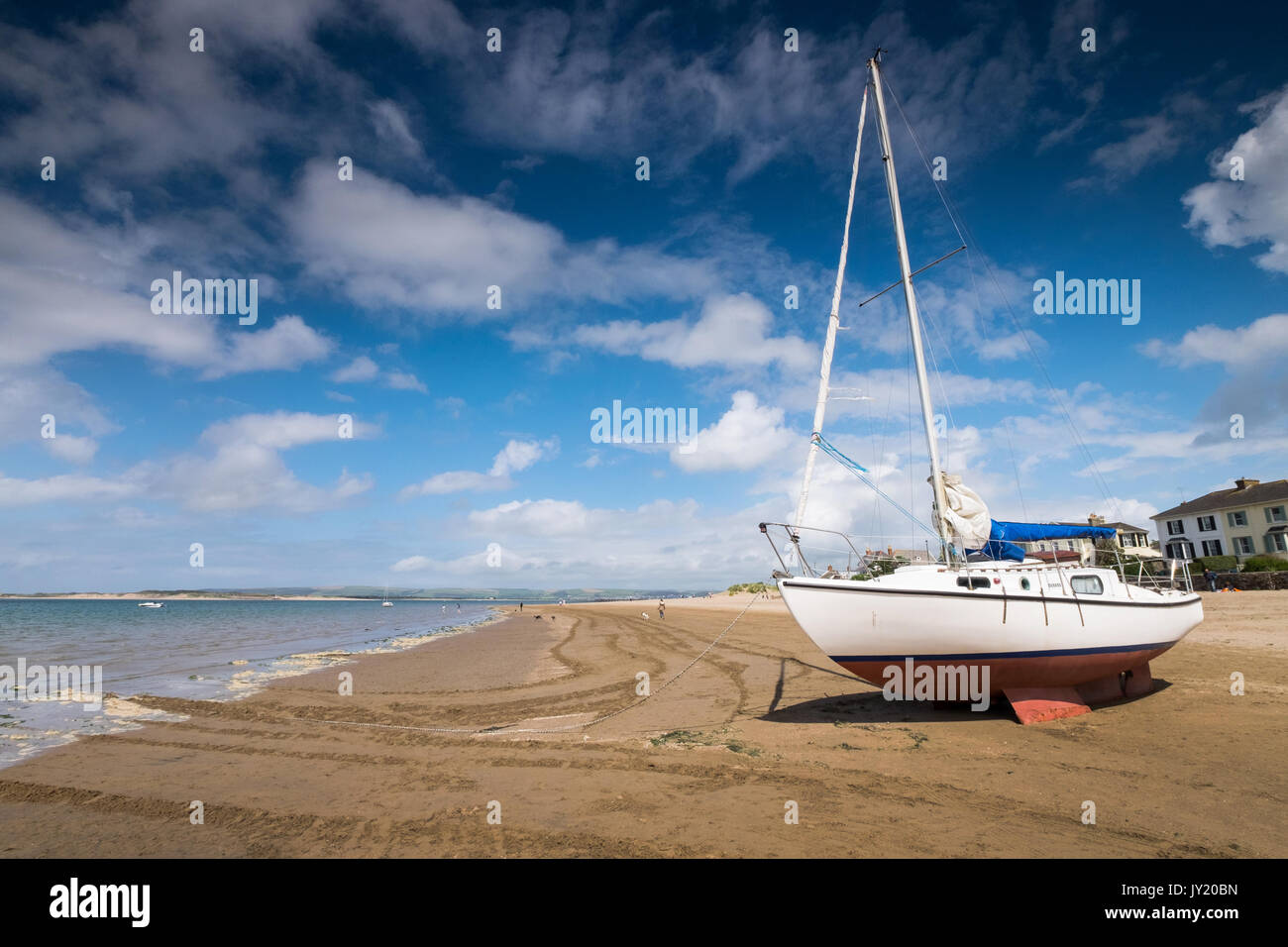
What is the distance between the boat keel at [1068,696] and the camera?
9773 mm

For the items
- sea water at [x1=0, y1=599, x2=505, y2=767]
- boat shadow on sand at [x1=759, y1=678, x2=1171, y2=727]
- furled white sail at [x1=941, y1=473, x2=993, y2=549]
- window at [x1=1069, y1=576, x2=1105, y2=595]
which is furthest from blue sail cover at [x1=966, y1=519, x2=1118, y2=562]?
sea water at [x1=0, y1=599, x2=505, y2=767]

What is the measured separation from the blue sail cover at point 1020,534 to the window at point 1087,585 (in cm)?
118

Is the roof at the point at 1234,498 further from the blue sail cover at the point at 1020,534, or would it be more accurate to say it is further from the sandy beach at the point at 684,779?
the blue sail cover at the point at 1020,534

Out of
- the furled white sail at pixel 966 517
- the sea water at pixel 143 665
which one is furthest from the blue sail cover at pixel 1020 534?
the sea water at pixel 143 665

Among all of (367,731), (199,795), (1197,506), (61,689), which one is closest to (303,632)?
(61,689)

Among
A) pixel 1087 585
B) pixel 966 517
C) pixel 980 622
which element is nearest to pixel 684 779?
pixel 980 622

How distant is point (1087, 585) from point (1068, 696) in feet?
6.63

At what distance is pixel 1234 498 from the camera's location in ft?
151

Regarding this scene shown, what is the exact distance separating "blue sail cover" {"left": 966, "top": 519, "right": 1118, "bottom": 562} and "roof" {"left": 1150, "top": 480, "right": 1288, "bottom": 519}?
4792 centimetres

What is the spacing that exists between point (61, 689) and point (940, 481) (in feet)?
75.2

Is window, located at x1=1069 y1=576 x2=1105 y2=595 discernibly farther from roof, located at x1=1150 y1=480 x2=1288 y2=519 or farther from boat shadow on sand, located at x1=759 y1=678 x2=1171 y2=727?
roof, located at x1=1150 y1=480 x2=1288 y2=519

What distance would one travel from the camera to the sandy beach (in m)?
5.62
